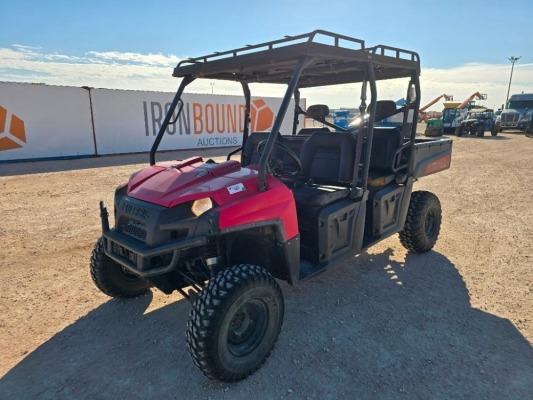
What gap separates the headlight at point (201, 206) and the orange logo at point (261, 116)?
14539 mm

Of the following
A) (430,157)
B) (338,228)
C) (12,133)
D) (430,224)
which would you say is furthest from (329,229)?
(12,133)

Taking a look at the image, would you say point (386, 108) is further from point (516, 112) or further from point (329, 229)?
point (516, 112)

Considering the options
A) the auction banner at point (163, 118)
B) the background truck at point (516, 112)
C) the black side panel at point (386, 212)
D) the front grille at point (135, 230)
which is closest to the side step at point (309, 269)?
the black side panel at point (386, 212)

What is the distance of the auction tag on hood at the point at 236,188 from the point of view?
2.52 m

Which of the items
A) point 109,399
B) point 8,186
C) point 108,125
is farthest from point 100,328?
point 108,125

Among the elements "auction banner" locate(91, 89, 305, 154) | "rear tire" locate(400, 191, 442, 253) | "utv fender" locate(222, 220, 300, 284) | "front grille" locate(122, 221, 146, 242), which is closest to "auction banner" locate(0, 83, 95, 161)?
"auction banner" locate(91, 89, 305, 154)

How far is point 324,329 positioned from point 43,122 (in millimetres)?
12768

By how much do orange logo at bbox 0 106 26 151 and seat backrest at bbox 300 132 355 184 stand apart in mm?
11646

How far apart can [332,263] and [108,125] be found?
1282 cm

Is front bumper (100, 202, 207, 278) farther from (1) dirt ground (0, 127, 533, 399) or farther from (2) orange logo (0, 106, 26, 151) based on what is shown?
(2) orange logo (0, 106, 26, 151)

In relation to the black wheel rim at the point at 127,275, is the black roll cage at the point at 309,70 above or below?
above

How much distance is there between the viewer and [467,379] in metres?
2.44

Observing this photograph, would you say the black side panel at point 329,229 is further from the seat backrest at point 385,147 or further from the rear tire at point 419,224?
the rear tire at point 419,224

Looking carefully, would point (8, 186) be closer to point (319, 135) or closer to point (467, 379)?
point (319, 135)
